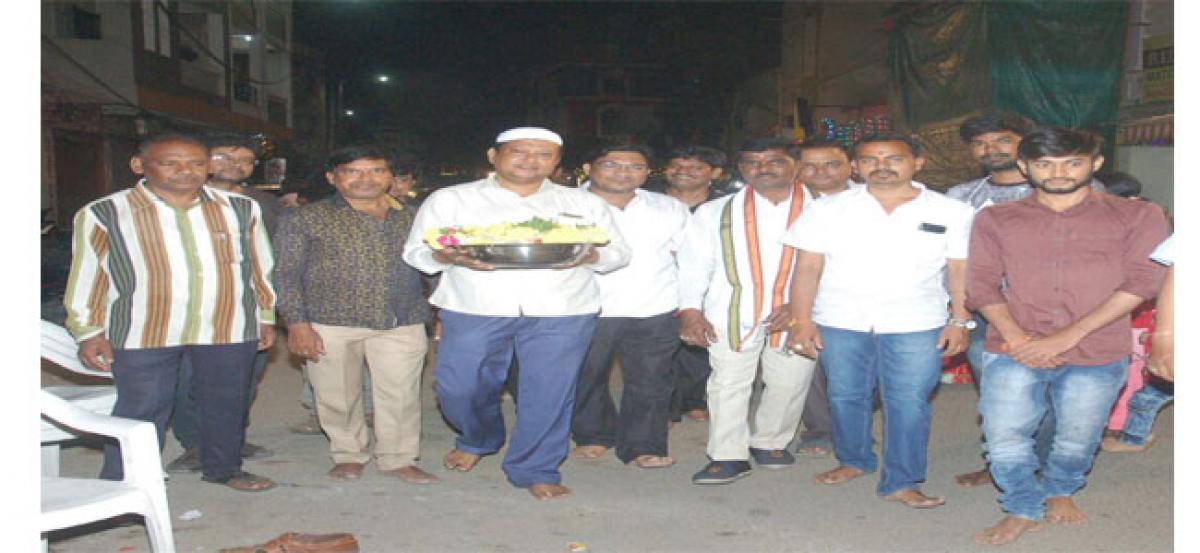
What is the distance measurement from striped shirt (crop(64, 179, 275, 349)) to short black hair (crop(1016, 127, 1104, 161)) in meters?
3.91

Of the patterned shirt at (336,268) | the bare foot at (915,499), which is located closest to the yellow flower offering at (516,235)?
the patterned shirt at (336,268)

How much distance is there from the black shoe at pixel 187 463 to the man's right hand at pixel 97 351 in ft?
3.12

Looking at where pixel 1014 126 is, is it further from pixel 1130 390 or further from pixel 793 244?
pixel 1130 390

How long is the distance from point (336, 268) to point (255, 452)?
1.57 meters

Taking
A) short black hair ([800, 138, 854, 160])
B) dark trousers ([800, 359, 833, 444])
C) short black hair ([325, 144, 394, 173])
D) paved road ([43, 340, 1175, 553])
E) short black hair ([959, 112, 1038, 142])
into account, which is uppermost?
short black hair ([959, 112, 1038, 142])

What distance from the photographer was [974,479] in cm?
586

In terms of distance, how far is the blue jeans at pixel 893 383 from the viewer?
534 centimetres

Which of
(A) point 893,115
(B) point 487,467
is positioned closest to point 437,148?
(A) point 893,115

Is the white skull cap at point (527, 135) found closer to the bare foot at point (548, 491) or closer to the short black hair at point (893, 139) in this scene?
the short black hair at point (893, 139)

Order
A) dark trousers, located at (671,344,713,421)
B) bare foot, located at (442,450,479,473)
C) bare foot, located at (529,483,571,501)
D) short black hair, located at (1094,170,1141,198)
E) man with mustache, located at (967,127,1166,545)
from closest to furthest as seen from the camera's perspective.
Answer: man with mustache, located at (967,127,1166,545) → bare foot, located at (529,483,571,501) → bare foot, located at (442,450,479,473) → short black hair, located at (1094,170,1141,198) → dark trousers, located at (671,344,713,421)

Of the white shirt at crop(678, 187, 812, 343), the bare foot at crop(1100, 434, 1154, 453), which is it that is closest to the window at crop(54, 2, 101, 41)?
the white shirt at crop(678, 187, 812, 343)

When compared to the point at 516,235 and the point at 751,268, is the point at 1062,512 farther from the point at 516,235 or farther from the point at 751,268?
the point at 516,235

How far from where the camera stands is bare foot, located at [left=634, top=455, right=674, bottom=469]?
6.20 meters

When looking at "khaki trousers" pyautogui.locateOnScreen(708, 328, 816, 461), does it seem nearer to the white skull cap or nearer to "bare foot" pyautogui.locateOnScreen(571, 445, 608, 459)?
"bare foot" pyautogui.locateOnScreen(571, 445, 608, 459)
